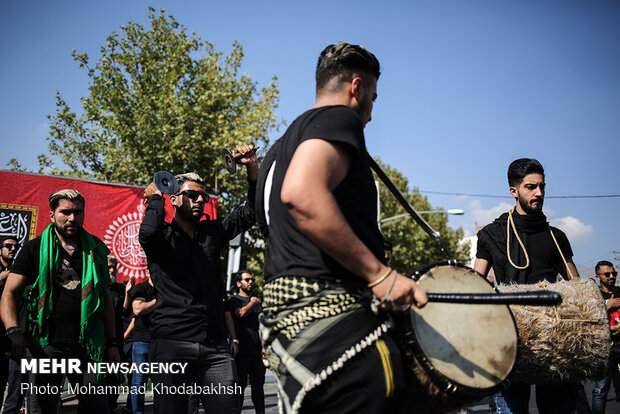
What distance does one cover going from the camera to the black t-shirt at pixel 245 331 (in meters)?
8.30

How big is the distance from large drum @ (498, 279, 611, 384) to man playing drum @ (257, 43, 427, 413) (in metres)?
1.47

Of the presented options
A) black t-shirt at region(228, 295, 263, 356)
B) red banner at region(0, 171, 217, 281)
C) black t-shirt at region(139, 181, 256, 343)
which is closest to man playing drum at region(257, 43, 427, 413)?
black t-shirt at region(139, 181, 256, 343)

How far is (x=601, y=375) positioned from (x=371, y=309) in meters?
2.28

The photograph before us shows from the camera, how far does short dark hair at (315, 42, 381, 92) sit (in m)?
2.15

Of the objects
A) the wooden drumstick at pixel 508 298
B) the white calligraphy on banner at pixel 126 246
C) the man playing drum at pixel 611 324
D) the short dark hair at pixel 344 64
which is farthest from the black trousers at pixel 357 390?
the white calligraphy on banner at pixel 126 246

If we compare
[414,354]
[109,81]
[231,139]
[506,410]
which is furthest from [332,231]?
[109,81]

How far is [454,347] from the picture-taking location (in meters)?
2.18

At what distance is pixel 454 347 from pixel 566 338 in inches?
54.0

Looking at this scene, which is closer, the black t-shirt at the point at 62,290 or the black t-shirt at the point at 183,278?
the black t-shirt at the point at 183,278

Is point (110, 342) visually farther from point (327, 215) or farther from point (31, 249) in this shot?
point (327, 215)

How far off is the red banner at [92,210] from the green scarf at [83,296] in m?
4.96

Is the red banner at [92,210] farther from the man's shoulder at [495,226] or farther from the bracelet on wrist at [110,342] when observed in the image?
the man's shoulder at [495,226]

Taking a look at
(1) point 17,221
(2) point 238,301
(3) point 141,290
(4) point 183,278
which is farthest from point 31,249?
(1) point 17,221

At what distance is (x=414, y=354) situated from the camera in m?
2.02
